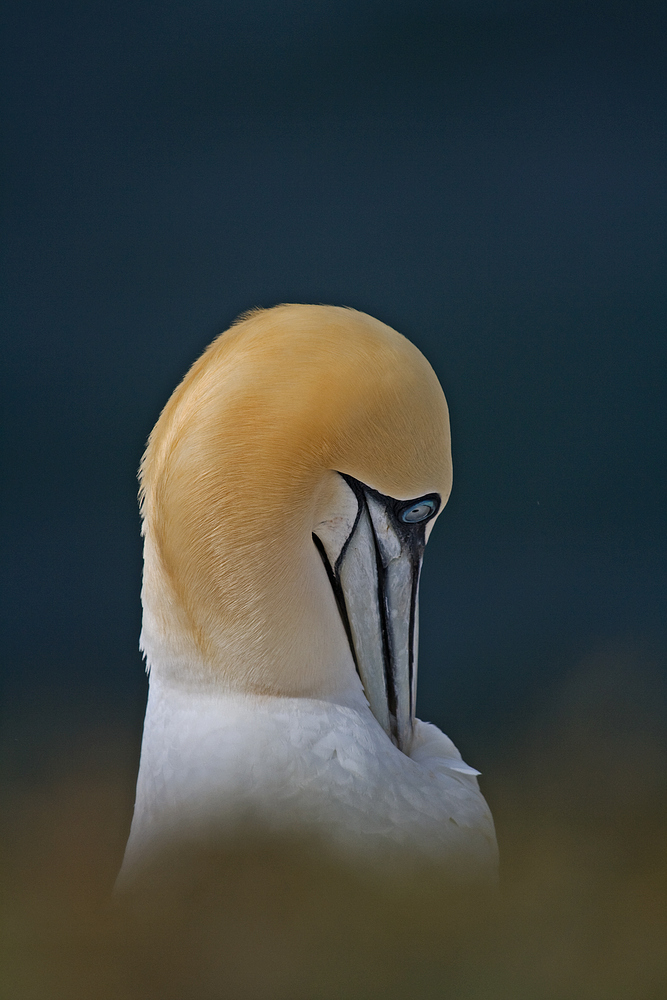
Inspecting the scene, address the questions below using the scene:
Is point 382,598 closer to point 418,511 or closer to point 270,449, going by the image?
point 418,511

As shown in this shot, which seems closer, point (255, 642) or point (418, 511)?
point (255, 642)

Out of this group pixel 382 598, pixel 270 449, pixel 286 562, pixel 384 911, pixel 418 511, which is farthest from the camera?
pixel 382 598

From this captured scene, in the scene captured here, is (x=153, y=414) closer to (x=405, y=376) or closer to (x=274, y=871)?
(x=405, y=376)

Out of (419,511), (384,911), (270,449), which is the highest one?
(270,449)

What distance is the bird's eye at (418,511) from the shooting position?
2314 millimetres

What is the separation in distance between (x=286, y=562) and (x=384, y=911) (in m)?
1.61

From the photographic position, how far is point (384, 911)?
573 millimetres

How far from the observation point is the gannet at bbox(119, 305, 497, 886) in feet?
6.76

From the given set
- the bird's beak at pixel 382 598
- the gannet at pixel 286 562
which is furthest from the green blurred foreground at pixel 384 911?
the bird's beak at pixel 382 598

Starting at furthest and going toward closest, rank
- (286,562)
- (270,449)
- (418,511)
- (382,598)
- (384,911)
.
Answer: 1. (382,598)
2. (418,511)
3. (286,562)
4. (270,449)
5. (384,911)

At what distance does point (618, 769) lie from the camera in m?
0.62

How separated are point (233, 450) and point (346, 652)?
632 millimetres

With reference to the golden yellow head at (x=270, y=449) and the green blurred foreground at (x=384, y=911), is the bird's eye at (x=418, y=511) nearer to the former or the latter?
the golden yellow head at (x=270, y=449)

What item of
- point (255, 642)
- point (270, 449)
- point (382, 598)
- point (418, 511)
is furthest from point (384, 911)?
point (382, 598)
